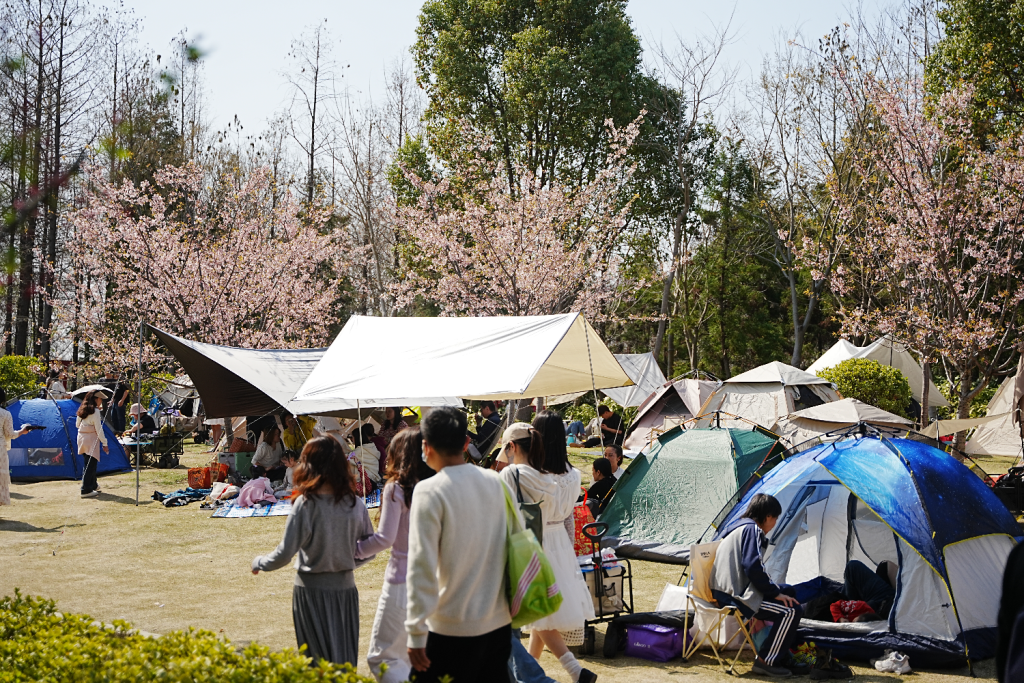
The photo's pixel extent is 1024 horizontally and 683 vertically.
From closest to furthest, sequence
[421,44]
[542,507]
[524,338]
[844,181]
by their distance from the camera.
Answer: [542,507], [524,338], [844,181], [421,44]

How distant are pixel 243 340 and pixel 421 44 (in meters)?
12.6

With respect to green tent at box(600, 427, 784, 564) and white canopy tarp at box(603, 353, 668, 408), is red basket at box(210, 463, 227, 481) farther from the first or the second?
white canopy tarp at box(603, 353, 668, 408)

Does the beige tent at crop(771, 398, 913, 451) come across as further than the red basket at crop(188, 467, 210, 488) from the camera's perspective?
No

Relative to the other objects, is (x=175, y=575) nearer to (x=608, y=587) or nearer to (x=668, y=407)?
(x=608, y=587)

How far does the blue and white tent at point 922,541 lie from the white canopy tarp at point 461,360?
2.15m

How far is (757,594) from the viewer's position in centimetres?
513

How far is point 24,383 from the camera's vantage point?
1877cm

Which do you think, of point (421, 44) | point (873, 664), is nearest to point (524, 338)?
point (873, 664)

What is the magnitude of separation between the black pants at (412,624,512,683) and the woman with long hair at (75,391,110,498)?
9.77 meters

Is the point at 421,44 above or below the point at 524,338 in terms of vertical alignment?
above

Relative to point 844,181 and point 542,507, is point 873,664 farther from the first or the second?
point 844,181

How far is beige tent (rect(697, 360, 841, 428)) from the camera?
1593cm

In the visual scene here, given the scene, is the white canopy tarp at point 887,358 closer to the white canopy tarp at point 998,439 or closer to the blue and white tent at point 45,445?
the white canopy tarp at point 998,439

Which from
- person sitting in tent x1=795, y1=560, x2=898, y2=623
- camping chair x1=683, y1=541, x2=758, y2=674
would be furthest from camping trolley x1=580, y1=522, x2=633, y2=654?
person sitting in tent x1=795, y1=560, x2=898, y2=623
